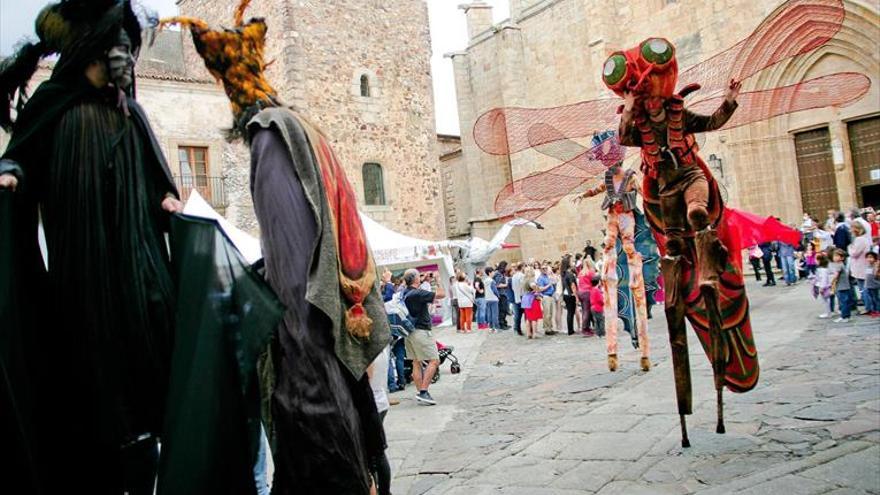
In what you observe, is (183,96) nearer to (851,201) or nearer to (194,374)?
(851,201)

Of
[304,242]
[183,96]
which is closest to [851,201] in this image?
[183,96]

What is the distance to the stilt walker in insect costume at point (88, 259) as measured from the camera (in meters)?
2.16

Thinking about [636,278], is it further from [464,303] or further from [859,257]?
[464,303]

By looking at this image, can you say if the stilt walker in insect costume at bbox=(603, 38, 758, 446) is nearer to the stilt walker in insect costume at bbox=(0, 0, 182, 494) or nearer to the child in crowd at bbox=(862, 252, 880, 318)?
the stilt walker in insect costume at bbox=(0, 0, 182, 494)

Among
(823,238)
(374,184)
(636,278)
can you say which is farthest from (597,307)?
(374,184)

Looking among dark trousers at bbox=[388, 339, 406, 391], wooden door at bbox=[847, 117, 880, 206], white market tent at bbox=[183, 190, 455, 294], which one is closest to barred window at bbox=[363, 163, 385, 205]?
white market tent at bbox=[183, 190, 455, 294]

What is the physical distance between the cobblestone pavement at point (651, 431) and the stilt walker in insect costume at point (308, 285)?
174 cm

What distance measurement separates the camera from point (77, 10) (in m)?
2.37

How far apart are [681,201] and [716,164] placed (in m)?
19.1

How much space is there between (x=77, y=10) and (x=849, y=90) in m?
3.95

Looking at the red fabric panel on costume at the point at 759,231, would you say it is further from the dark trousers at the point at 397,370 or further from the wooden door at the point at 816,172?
the wooden door at the point at 816,172

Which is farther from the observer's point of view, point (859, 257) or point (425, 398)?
point (859, 257)

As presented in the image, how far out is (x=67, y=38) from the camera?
238 centimetres

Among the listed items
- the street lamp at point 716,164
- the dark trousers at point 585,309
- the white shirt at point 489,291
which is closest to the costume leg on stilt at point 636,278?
the dark trousers at point 585,309
